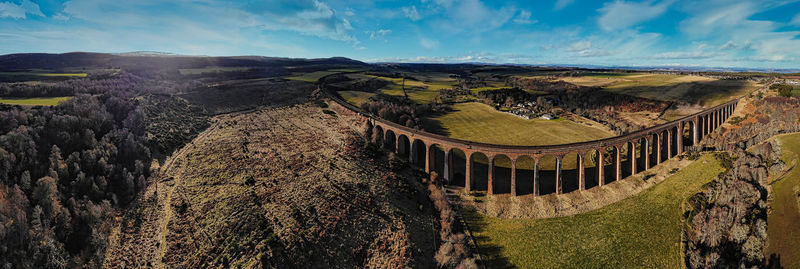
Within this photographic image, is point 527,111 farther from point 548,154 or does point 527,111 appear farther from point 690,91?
point 690,91

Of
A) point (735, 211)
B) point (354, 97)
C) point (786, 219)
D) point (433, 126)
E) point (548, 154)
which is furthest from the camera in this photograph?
point (354, 97)

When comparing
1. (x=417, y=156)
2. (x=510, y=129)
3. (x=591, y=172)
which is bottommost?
(x=591, y=172)

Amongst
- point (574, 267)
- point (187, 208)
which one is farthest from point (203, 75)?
point (574, 267)

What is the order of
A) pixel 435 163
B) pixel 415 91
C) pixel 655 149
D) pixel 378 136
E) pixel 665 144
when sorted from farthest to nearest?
pixel 415 91, pixel 378 136, pixel 665 144, pixel 435 163, pixel 655 149

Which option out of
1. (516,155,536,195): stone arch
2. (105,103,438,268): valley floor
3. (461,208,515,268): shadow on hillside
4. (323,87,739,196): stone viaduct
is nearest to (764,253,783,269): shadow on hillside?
(323,87,739,196): stone viaduct

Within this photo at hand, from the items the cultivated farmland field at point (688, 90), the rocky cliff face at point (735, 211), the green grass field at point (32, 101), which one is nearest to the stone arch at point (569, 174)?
the rocky cliff face at point (735, 211)

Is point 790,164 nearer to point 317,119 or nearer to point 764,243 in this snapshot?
point 764,243

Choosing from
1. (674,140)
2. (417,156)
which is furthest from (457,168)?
(674,140)
